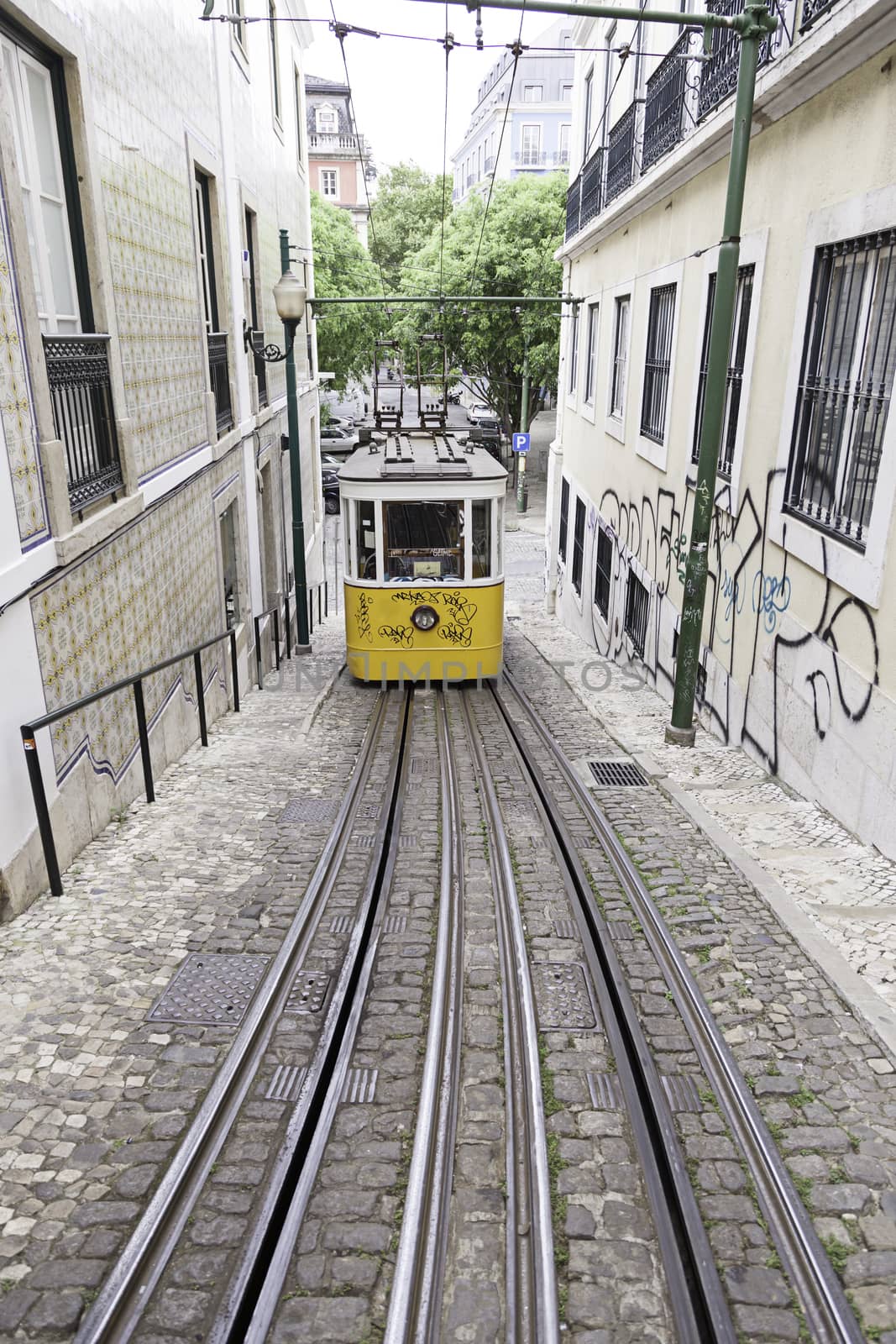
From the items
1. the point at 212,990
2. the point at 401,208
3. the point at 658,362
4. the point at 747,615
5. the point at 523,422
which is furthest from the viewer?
the point at 401,208

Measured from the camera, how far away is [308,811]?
6.25 metres

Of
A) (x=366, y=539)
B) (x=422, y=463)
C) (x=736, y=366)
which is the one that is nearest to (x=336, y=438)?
(x=422, y=463)

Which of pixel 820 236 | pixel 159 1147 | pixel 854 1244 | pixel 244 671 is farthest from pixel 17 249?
pixel 244 671

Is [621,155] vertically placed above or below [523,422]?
above

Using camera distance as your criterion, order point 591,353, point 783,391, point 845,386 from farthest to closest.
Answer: point 591,353
point 783,391
point 845,386

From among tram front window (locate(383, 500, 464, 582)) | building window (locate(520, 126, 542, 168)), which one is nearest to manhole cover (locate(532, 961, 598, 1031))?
tram front window (locate(383, 500, 464, 582))

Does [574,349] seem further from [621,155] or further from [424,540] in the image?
[424,540]

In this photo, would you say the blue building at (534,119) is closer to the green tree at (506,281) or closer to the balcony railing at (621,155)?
the green tree at (506,281)

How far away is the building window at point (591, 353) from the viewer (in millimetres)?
14820

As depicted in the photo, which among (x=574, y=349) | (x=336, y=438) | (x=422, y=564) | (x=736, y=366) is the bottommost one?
(x=336, y=438)

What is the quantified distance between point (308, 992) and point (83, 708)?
2.21 metres

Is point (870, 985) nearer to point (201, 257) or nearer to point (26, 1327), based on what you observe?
point (26, 1327)

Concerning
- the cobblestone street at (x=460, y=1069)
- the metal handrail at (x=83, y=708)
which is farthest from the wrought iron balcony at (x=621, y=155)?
the cobblestone street at (x=460, y=1069)

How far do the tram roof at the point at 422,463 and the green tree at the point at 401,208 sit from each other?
40742mm
